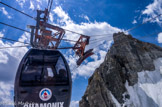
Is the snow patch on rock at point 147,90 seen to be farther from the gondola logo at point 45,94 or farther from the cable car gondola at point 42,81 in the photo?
the gondola logo at point 45,94

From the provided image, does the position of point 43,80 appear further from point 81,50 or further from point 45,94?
point 81,50

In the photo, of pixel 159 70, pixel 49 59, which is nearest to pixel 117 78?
pixel 159 70

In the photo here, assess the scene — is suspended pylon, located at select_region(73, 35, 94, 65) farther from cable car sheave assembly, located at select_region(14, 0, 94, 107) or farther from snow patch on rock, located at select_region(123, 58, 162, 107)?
snow patch on rock, located at select_region(123, 58, 162, 107)

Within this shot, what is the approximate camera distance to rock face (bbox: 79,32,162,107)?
1177 inches

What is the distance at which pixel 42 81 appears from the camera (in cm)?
516

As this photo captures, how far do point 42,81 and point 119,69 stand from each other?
3100cm

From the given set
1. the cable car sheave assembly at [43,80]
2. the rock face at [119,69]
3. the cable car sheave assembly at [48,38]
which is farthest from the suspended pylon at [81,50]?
the rock face at [119,69]

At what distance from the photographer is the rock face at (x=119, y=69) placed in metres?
29.9

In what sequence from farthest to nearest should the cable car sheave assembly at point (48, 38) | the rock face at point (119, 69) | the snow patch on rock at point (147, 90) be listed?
the rock face at point (119, 69), the snow patch on rock at point (147, 90), the cable car sheave assembly at point (48, 38)

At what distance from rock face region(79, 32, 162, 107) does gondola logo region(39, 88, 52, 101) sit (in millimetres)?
25693

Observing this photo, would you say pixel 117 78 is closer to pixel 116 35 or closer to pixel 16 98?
pixel 116 35

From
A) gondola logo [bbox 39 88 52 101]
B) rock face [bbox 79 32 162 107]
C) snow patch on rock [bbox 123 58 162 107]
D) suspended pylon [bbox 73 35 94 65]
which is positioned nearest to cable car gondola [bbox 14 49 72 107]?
gondola logo [bbox 39 88 52 101]

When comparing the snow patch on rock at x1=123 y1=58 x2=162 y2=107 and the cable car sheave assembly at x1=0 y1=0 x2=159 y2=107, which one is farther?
the snow patch on rock at x1=123 y1=58 x2=162 y2=107

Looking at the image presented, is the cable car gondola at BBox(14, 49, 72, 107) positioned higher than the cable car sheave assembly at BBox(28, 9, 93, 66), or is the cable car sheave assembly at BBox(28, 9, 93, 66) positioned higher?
the cable car sheave assembly at BBox(28, 9, 93, 66)
